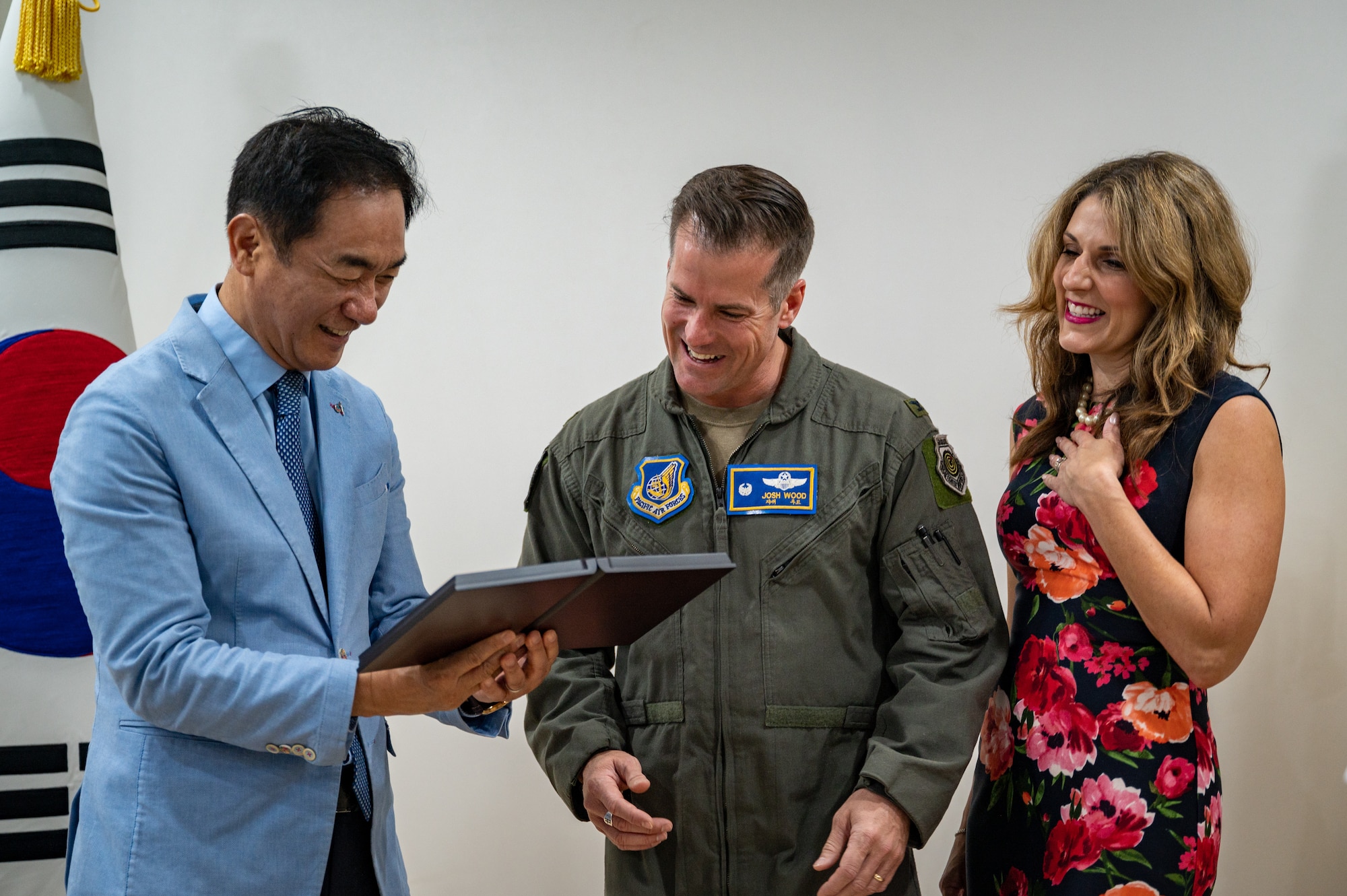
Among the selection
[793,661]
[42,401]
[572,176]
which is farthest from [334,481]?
[572,176]

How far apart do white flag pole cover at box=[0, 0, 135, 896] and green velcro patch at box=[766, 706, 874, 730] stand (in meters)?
1.20

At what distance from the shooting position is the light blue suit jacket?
1.19 metres

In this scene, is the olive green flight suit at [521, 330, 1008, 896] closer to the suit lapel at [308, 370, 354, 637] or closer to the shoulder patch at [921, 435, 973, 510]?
the shoulder patch at [921, 435, 973, 510]

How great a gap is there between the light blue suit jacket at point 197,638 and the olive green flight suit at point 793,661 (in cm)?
47

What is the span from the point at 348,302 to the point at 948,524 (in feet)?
3.02

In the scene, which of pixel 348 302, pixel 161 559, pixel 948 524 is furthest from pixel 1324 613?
pixel 161 559

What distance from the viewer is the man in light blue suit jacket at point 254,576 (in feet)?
3.92

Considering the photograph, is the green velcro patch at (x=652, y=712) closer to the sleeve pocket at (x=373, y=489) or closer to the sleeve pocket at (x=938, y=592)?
the sleeve pocket at (x=938, y=592)

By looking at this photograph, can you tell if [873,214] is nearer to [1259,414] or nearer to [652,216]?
[652,216]

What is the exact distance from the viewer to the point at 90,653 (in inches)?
75.1

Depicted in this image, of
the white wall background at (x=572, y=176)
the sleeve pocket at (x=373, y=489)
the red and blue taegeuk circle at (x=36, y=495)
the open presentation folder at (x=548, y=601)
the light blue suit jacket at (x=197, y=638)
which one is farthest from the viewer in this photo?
the white wall background at (x=572, y=176)

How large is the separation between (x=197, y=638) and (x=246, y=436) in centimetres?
25

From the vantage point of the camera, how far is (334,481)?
1.40m

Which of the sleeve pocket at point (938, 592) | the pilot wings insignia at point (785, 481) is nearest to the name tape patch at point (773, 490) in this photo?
the pilot wings insignia at point (785, 481)
